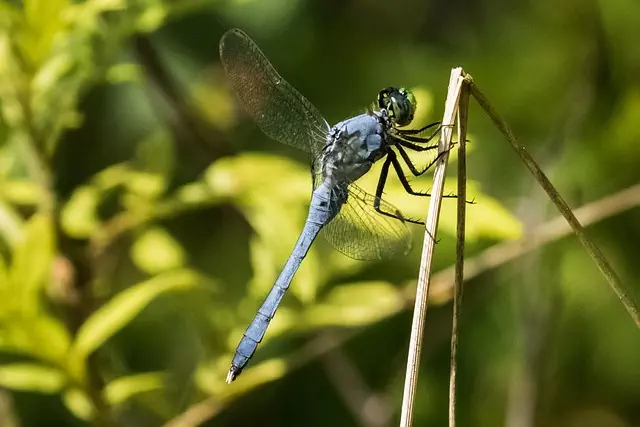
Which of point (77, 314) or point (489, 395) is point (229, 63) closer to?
point (77, 314)

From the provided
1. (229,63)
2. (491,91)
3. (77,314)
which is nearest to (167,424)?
(77,314)

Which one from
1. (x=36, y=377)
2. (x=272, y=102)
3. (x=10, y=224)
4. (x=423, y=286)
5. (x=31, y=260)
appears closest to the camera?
(x=423, y=286)

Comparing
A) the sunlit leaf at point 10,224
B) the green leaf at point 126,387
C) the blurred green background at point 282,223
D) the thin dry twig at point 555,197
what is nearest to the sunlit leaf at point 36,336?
the blurred green background at point 282,223

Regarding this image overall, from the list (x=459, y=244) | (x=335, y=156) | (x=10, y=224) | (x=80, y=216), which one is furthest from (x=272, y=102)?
(x=459, y=244)

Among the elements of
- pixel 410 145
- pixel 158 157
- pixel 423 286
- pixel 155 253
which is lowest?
pixel 423 286

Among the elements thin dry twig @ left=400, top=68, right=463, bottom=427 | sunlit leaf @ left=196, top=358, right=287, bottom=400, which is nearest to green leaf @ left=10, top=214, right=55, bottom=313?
sunlit leaf @ left=196, top=358, right=287, bottom=400

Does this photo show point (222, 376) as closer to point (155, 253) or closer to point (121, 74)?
point (155, 253)

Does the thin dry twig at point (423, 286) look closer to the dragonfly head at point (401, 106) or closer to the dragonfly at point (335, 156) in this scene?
the dragonfly at point (335, 156)
